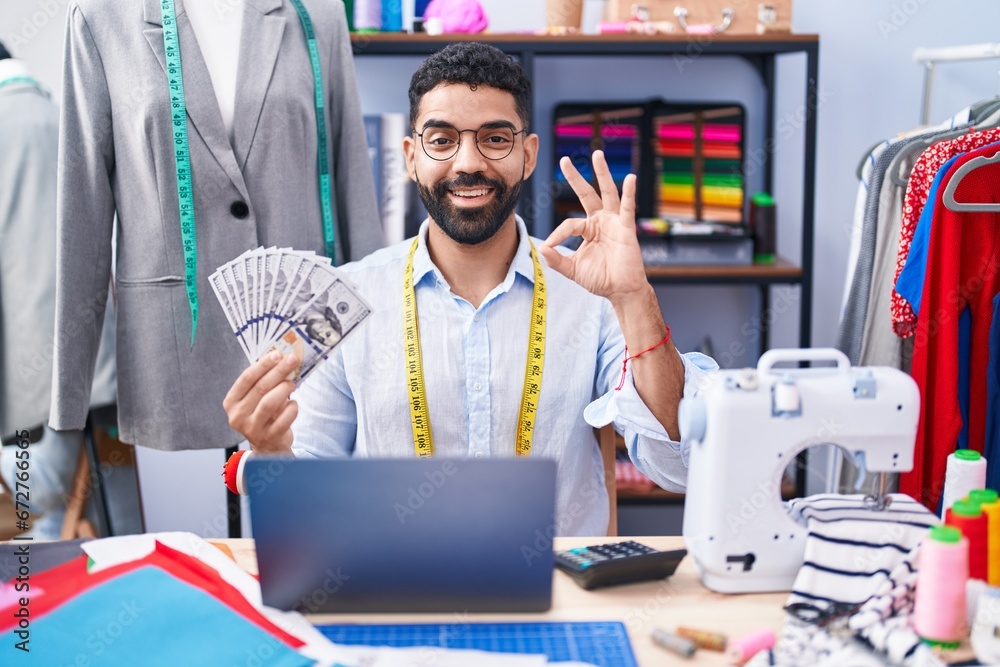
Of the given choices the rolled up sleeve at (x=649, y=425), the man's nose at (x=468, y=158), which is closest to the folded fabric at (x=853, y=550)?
the rolled up sleeve at (x=649, y=425)

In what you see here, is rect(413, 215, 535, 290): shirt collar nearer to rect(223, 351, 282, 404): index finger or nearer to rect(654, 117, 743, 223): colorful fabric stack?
rect(223, 351, 282, 404): index finger

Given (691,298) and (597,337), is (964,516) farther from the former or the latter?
(691,298)

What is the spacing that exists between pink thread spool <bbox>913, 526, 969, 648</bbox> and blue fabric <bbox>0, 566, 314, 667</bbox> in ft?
2.49

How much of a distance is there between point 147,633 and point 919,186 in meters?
2.08

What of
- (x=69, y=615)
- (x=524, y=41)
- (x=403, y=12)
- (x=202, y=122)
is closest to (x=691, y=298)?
(x=524, y=41)

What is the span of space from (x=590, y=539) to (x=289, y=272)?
73 cm

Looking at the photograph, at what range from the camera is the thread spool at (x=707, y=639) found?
120 cm

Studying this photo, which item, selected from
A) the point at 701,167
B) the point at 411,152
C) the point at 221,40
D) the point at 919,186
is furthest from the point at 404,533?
the point at 701,167

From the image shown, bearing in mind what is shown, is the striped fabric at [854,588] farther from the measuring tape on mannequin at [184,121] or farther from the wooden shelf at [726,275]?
the wooden shelf at [726,275]

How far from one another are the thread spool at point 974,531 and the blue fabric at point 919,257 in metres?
1.24

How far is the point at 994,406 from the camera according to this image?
94.6 inches

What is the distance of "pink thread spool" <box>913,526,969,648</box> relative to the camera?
113cm

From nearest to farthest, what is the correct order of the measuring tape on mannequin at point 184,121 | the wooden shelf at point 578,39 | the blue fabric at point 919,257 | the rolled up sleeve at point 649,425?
the rolled up sleeve at point 649,425
the measuring tape on mannequin at point 184,121
the blue fabric at point 919,257
the wooden shelf at point 578,39

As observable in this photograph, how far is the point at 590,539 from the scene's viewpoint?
153 cm
